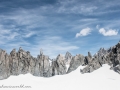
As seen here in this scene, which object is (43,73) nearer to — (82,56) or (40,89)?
(82,56)

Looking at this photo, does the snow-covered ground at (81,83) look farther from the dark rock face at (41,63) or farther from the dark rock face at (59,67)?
the dark rock face at (59,67)

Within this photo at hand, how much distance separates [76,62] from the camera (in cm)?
6022

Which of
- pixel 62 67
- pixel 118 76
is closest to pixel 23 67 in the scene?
pixel 62 67

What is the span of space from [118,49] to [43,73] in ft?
104

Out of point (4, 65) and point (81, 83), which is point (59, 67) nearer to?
point (4, 65)

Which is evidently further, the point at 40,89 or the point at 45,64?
the point at 45,64

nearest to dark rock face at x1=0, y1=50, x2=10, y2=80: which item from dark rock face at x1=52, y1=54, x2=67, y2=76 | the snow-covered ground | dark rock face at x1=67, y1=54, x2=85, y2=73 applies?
the snow-covered ground

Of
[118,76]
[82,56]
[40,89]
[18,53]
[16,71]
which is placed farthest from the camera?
[82,56]

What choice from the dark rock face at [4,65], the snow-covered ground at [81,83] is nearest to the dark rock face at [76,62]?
the snow-covered ground at [81,83]

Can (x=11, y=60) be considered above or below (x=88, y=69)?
above

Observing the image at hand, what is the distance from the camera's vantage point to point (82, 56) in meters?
63.4

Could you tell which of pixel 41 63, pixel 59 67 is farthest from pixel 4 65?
pixel 59 67

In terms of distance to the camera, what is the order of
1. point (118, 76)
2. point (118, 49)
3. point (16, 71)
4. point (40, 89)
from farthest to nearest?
point (16, 71) → point (118, 49) → point (118, 76) → point (40, 89)

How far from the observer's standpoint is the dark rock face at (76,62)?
193 ft
